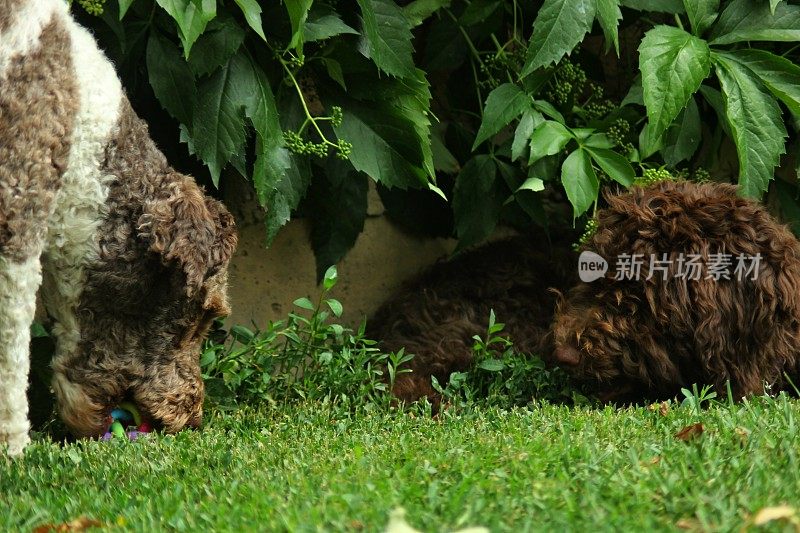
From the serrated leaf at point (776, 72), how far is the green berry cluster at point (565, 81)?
0.79 meters

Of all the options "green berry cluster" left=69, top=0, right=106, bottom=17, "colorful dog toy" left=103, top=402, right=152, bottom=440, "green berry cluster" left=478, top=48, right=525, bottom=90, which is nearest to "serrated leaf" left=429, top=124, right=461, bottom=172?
"green berry cluster" left=478, top=48, right=525, bottom=90

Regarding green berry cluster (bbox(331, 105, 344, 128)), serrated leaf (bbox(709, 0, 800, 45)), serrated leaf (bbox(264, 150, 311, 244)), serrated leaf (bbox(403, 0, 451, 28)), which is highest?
serrated leaf (bbox(403, 0, 451, 28))

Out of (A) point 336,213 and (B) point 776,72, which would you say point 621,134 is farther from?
A: (A) point 336,213

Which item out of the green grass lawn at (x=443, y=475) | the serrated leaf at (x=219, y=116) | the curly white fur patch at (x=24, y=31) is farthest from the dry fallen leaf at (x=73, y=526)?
the serrated leaf at (x=219, y=116)

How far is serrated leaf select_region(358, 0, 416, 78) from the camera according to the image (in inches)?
163

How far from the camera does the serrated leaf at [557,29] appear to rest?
4.18 meters

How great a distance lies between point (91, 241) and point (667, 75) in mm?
2489

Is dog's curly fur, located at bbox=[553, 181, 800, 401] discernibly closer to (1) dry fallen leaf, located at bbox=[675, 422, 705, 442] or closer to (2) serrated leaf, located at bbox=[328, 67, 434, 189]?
(2) serrated leaf, located at bbox=[328, 67, 434, 189]

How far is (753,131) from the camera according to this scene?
424cm

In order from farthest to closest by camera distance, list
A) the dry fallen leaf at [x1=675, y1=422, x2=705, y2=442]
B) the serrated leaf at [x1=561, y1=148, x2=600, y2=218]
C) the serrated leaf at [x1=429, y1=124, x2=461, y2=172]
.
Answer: the serrated leaf at [x1=429, y1=124, x2=461, y2=172], the serrated leaf at [x1=561, y1=148, x2=600, y2=218], the dry fallen leaf at [x1=675, y1=422, x2=705, y2=442]

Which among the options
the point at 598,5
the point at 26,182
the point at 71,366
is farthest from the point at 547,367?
the point at 26,182

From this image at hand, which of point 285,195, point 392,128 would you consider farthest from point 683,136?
point 285,195

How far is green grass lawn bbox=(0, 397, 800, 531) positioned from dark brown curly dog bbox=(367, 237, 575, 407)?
951 millimetres

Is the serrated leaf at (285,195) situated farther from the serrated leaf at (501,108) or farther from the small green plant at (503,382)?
the small green plant at (503,382)
